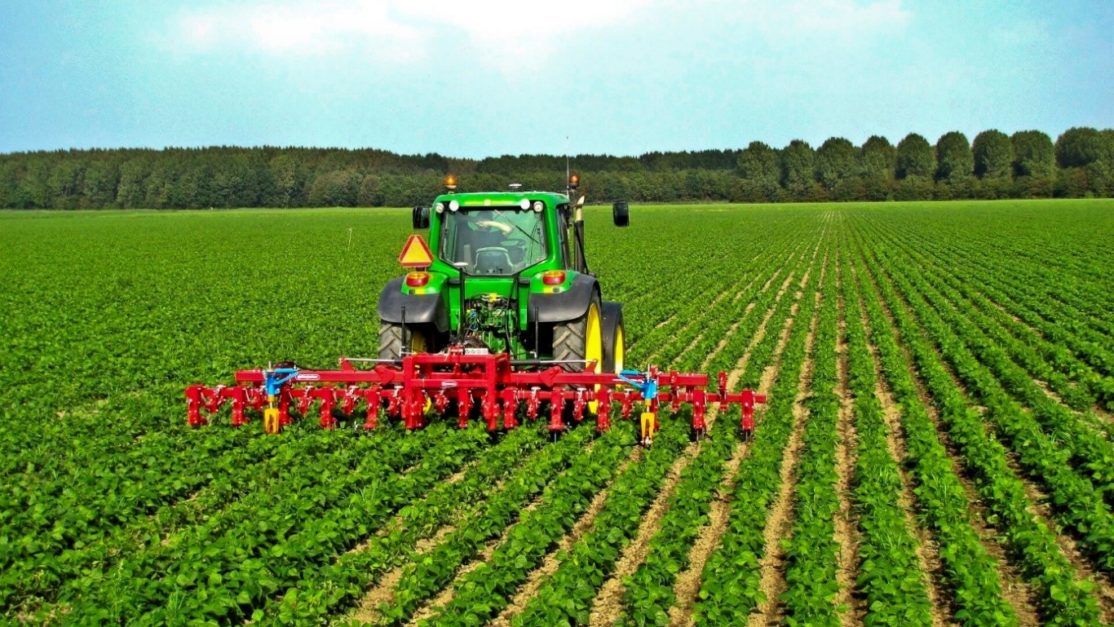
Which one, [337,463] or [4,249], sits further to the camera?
[4,249]

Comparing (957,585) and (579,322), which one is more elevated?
(579,322)

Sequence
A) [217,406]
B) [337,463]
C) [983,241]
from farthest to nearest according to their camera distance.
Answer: [983,241] < [217,406] < [337,463]

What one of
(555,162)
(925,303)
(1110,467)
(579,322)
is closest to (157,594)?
(579,322)

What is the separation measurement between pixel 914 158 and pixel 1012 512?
520ft

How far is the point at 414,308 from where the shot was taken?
1021 cm

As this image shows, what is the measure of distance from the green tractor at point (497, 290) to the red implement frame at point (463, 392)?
382 millimetres

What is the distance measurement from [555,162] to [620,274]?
12645 centimetres

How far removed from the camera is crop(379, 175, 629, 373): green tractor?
10.2 meters

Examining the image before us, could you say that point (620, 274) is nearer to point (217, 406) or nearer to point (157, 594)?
point (217, 406)

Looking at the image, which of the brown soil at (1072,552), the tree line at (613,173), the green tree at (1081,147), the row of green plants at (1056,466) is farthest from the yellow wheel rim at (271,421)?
the green tree at (1081,147)

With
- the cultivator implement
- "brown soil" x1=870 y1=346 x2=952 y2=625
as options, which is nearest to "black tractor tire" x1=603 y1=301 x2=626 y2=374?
the cultivator implement

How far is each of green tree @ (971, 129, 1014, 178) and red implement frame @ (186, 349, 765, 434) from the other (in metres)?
152

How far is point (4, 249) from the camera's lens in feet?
155

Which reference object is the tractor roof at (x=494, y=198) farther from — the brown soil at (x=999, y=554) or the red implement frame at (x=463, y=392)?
the brown soil at (x=999, y=554)
